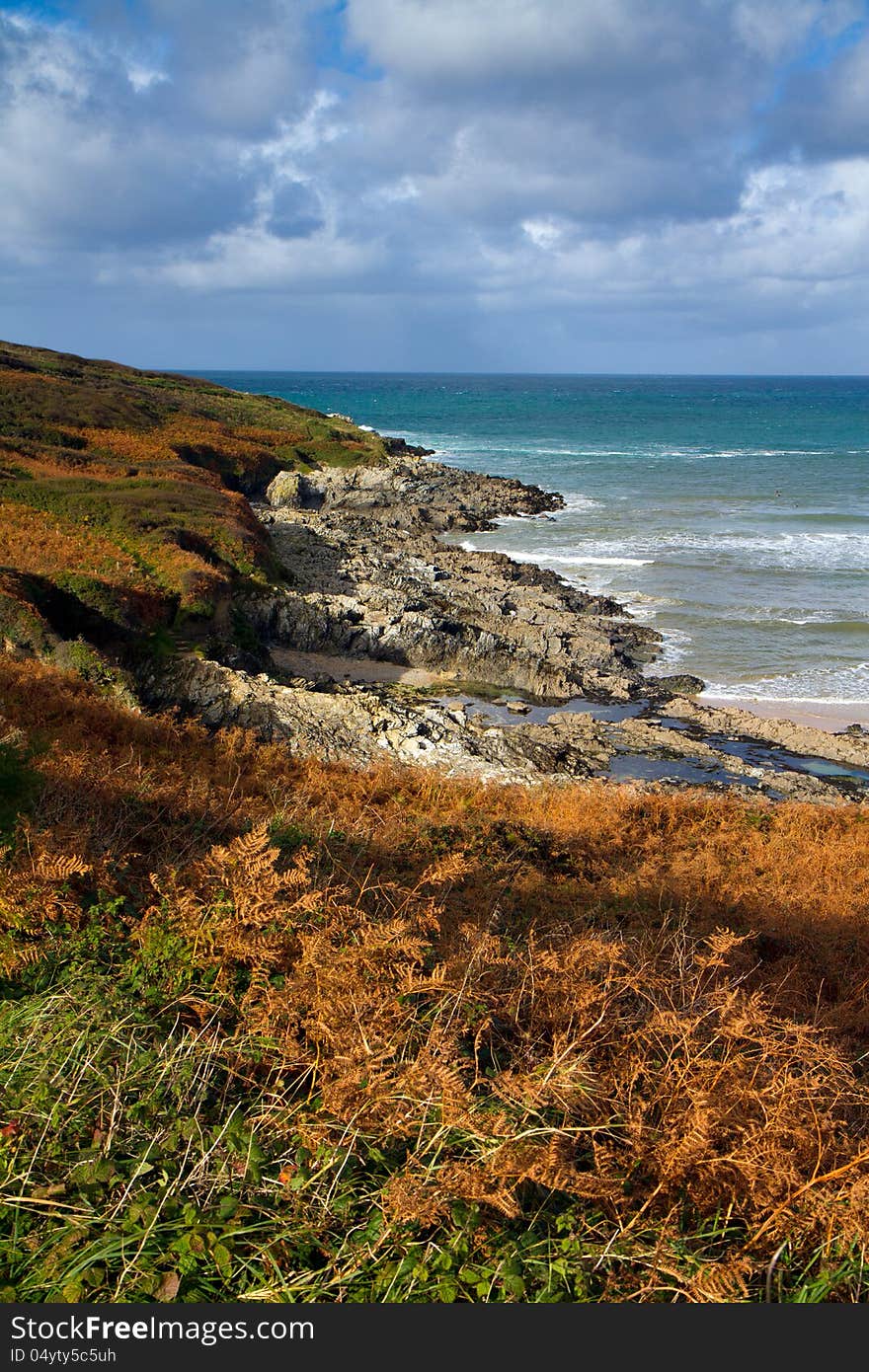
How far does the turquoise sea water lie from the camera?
83.4 ft

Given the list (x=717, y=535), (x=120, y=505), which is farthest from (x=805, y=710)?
(x=717, y=535)

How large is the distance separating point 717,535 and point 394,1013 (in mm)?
41241

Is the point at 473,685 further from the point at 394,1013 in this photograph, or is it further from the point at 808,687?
the point at 394,1013

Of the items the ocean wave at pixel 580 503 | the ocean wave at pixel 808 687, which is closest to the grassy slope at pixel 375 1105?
the ocean wave at pixel 808 687

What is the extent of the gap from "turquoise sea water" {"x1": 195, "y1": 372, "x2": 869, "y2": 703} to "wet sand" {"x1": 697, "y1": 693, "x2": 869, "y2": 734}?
1.54 feet

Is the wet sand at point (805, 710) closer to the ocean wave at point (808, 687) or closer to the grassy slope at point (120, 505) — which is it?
the ocean wave at point (808, 687)

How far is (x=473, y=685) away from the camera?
70.3ft

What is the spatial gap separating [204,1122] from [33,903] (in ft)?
6.00

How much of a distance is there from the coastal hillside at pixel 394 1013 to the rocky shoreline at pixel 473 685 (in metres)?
0.24

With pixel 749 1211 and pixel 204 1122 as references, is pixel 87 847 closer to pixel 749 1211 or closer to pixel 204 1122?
pixel 204 1122

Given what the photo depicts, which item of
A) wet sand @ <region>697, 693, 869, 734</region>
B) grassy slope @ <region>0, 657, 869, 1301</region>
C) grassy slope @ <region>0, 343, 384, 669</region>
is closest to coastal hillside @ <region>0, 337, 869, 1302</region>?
grassy slope @ <region>0, 657, 869, 1301</region>

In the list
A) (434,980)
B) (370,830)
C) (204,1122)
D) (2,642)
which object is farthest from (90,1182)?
(2,642)

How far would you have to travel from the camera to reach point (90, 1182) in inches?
149

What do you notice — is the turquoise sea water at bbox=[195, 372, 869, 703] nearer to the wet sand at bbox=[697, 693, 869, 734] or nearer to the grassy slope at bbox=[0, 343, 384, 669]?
the wet sand at bbox=[697, 693, 869, 734]
